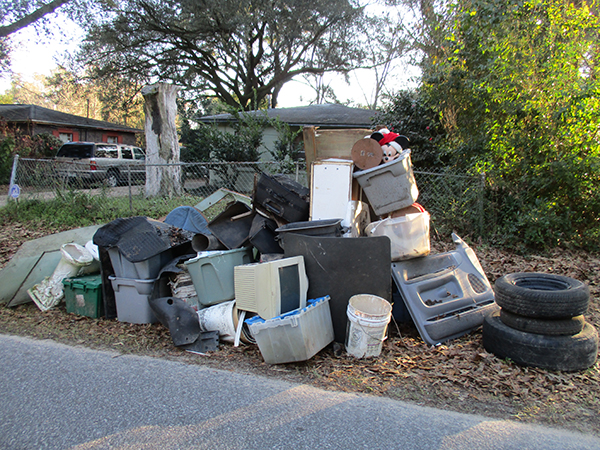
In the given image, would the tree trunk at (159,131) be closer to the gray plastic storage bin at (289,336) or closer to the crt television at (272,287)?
the crt television at (272,287)

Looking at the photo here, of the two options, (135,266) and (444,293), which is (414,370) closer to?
(444,293)

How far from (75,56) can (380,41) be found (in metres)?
17.1

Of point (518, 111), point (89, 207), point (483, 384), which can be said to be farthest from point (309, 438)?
point (89, 207)

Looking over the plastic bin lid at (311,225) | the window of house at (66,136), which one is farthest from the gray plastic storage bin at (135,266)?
the window of house at (66,136)

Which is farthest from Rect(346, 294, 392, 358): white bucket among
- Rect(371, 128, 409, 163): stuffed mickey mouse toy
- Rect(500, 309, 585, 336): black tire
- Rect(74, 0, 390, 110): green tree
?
Rect(74, 0, 390, 110): green tree

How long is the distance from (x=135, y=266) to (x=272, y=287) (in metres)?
1.79

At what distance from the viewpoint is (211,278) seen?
4.53m

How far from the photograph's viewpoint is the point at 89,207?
893 cm

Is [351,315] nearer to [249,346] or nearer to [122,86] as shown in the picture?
[249,346]

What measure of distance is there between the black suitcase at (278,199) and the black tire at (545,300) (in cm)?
236

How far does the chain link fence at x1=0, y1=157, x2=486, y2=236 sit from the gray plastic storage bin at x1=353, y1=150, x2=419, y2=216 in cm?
220

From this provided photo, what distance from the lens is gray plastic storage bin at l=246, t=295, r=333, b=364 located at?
3.52m

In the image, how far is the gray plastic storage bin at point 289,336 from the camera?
3.52 meters

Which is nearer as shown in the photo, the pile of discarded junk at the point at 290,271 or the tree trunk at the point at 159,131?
the pile of discarded junk at the point at 290,271
